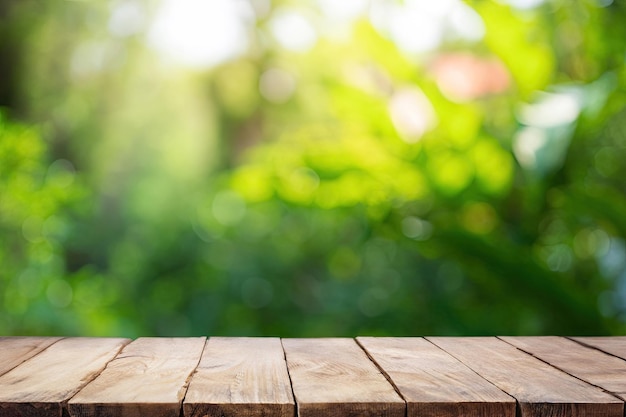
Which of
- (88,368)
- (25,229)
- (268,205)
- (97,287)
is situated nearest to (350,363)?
(88,368)

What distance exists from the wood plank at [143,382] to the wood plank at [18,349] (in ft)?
0.33

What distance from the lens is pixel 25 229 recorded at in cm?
210

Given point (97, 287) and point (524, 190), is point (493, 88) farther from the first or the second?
point (97, 287)

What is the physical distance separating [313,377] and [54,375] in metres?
0.25

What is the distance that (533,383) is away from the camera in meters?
0.81

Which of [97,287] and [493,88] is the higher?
[493,88]

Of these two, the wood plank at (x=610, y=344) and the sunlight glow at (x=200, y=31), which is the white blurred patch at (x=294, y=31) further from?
the wood plank at (x=610, y=344)

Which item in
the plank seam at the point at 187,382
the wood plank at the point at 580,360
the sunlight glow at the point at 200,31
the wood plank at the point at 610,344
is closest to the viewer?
the plank seam at the point at 187,382

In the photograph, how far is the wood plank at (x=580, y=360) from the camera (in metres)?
0.84

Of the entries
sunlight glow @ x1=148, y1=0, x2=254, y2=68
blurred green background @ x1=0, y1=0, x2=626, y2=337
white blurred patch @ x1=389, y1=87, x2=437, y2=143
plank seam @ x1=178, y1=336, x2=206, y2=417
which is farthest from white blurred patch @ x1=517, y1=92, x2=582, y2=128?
sunlight glow @ x1=148, y1=0, x2=254, y2=68

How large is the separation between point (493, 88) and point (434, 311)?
26.4 inches

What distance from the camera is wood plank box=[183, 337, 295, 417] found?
2.34 ft

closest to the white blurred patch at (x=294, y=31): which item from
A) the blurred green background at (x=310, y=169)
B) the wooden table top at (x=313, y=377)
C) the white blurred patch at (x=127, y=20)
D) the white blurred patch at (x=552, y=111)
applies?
the blurred green background at (x=310, y=169)

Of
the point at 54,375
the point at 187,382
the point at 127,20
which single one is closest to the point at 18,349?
the point at 54,375
